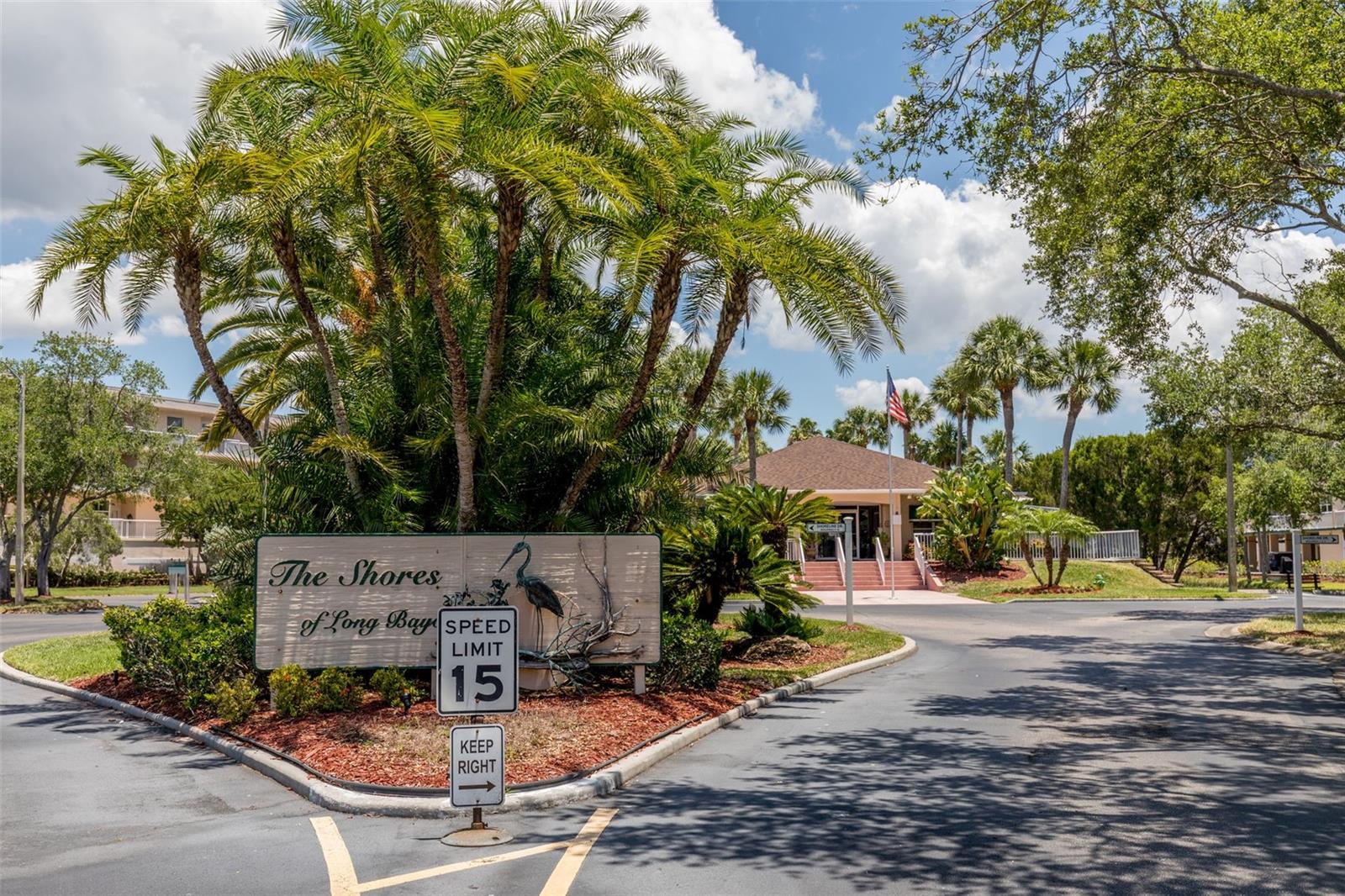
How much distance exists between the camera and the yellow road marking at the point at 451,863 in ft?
20.7

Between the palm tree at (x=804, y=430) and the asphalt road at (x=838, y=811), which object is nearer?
the asphalt road at (x=838, y=811)

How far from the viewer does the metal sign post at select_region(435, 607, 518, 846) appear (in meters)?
7.52

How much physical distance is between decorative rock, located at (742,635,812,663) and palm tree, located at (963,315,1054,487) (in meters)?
32.8

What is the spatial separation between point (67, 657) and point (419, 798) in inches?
514

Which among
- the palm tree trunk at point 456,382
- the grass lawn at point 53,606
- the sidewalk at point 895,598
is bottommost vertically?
the grass lawn at point 53,606

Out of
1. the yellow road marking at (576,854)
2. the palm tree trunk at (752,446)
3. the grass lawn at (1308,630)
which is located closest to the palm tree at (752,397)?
the palm tree trunk at (752,446)

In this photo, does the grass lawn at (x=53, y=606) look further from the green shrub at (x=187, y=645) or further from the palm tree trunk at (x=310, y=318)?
the palm tree trunk at (x=310, y=318)

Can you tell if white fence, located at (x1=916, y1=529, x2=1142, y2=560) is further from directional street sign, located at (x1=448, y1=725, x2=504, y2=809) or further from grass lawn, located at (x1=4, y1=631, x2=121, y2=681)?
directional street sign, located at (x1=448, y1=725, x2=504, y2=809)

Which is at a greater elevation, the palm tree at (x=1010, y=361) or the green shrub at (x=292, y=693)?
the palm tree at (x=1010, y=361)

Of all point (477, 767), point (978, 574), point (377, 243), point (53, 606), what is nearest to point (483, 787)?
point (477, 767)

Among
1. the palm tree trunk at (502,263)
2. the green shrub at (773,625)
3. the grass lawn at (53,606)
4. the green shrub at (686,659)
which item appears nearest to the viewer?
the palm tree trunk at (502,263)

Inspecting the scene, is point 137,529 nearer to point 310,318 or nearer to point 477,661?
point 310,318

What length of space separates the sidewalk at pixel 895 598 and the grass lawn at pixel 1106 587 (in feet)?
2.53

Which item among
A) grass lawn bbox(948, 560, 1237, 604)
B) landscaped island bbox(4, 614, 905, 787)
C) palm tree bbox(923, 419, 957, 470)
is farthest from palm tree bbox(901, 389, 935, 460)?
landscaped island bbox(4, 614, 905, 787)
